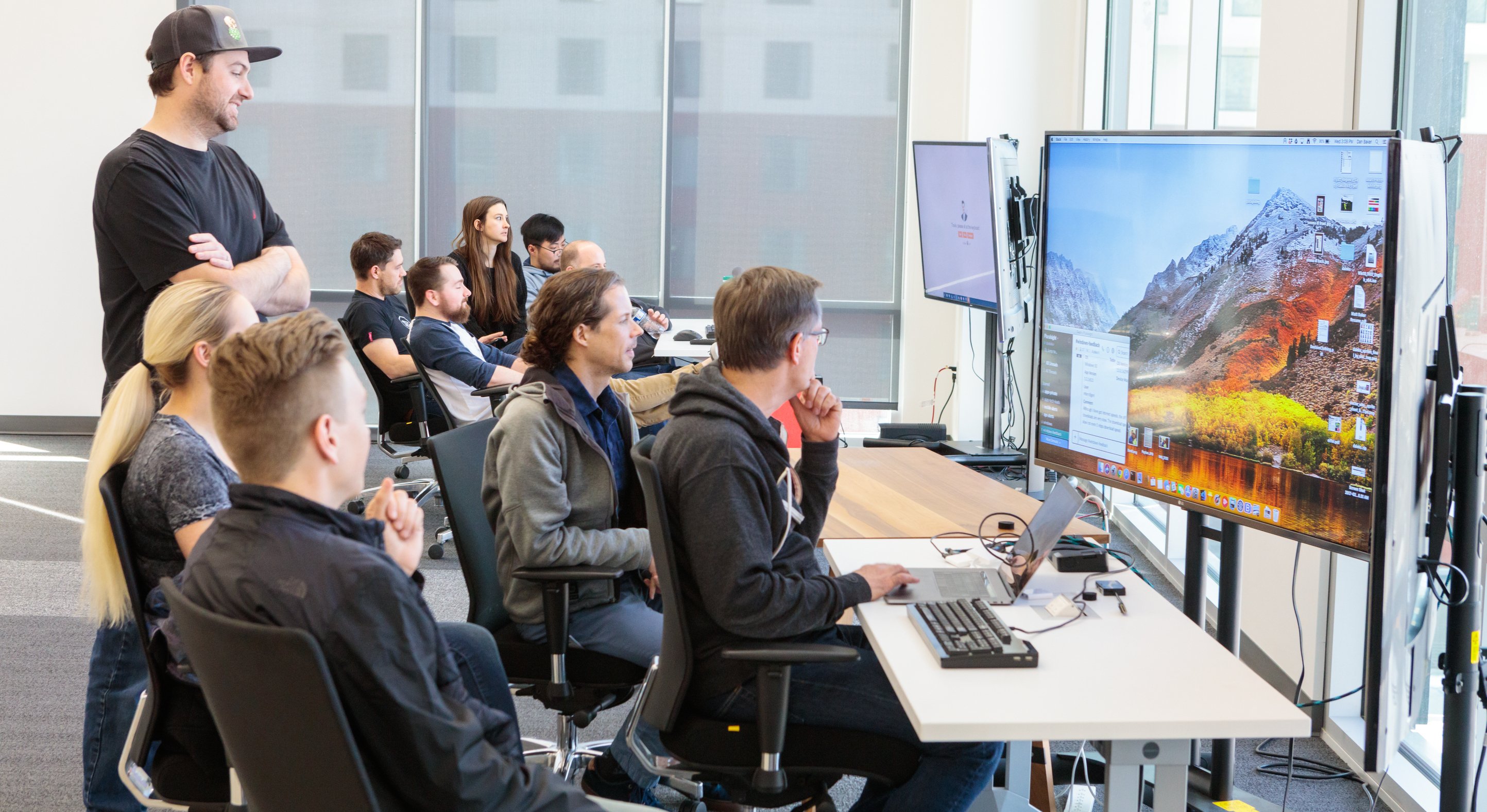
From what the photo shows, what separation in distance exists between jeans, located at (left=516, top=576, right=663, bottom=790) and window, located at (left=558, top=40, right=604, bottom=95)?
17.4 feet

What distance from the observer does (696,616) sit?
2008 mm

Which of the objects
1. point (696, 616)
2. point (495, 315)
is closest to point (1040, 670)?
point (696, 616)

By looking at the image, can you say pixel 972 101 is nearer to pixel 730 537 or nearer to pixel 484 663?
pixel 730 537

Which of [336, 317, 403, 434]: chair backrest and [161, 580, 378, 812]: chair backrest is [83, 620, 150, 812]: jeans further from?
[336, 317, 403, 434]: chair backrest

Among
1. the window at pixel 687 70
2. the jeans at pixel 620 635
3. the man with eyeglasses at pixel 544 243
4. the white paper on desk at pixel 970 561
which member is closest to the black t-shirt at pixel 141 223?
the jeans at pixel 620 635

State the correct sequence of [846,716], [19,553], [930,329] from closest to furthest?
1. [846,716]
2. [19,553]
3. [930,329]

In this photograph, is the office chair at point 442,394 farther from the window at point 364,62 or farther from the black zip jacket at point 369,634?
the black zip jacket at point 369,634

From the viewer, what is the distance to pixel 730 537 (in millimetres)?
1918

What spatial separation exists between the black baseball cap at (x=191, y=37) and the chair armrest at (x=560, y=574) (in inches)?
48.3

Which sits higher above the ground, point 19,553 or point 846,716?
point 846,716

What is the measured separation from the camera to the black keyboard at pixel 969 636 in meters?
1.74

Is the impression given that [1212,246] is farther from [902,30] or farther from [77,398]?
[77,398]

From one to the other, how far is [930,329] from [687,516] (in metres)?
5.23

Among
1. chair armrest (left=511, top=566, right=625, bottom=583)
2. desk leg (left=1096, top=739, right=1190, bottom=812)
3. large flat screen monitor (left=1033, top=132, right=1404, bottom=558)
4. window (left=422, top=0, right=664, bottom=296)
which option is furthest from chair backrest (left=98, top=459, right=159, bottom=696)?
window (left=422, top=0, right=664, bottom=296)
